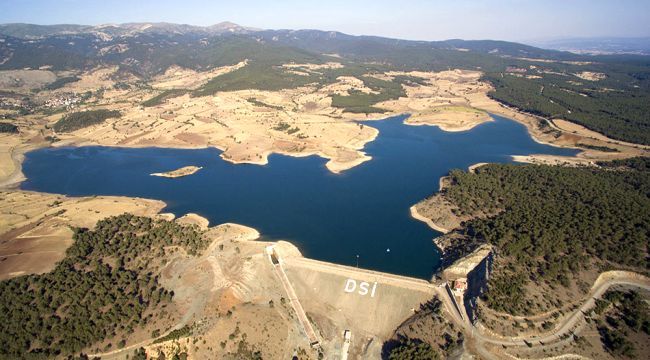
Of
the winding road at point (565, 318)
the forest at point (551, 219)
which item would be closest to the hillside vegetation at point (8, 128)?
the forest at point (551, 219)

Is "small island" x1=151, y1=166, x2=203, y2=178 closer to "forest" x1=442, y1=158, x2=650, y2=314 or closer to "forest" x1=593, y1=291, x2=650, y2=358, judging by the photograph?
"forest" x1=442, y1=158, x2=650, y2=314

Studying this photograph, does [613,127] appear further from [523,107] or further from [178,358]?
[178,358]

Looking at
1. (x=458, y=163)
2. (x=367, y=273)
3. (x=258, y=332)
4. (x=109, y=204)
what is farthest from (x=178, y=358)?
(x=458, y=163)

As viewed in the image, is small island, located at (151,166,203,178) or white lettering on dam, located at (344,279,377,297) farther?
small island, located at (151,166,203,178)

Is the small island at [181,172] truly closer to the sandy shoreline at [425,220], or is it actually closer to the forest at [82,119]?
the sandy shoreline at [425,220]

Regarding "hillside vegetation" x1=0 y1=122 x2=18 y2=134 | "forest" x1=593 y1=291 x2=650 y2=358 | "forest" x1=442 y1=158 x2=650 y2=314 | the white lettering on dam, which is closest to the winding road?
"forest" x1=593 y1=291 x2=650 y2=358

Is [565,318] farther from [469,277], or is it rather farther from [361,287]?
[361,287]
